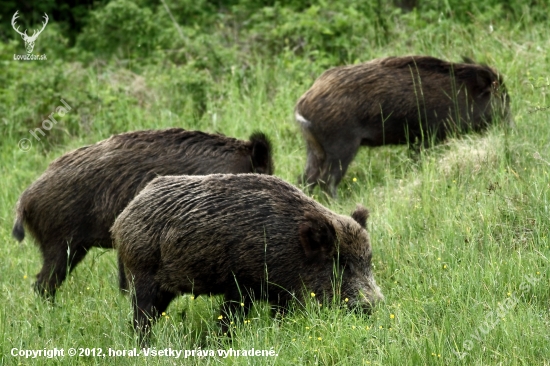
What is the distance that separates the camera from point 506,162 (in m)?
7.55

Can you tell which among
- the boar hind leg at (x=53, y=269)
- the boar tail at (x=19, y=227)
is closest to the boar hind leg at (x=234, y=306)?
the boar hind leg at (x=53, y=269)

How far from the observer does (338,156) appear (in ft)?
27.7

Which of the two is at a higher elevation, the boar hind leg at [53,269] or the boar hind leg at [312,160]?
the boar hind leg at [312,160]

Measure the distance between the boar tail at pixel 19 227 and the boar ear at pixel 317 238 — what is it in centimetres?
235

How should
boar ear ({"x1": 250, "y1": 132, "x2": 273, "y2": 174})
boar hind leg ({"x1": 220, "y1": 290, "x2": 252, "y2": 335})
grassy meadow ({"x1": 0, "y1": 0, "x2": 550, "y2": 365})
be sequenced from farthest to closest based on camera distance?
boar ear ({"x1": 250, "y1": 132, "x2": 273, "y2": 174})
boar hind leg ({"x1": 220, "y1": 290, "x2": 252, "y2": 335})
grassy meadow ({"x1": 0, "y1": 0, "x2": 550, "y2": 365})

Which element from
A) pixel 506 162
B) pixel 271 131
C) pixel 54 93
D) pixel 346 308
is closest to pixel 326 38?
pixel 271 131

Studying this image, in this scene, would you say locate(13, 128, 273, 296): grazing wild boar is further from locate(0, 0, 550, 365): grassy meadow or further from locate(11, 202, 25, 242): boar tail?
locate(0, 0, 550, 365): grassy meadow

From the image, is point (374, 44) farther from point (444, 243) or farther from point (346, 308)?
point (346, 308)

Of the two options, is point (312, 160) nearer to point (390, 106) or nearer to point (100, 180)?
point (390, 106)

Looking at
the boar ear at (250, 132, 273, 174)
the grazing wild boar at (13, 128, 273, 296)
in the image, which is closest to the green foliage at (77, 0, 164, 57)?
the grazing wild boar at (13, 128, 273, 296)

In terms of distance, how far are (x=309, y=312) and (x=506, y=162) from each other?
9.27ft

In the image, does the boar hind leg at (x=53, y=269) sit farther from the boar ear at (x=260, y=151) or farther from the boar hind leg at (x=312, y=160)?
the boar hind leg at (x=312, y=160)

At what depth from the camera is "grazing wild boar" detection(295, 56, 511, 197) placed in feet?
27.7

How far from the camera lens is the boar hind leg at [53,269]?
6.80 meters
